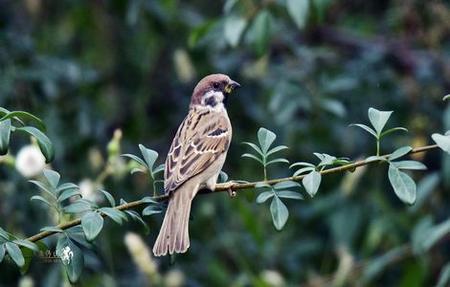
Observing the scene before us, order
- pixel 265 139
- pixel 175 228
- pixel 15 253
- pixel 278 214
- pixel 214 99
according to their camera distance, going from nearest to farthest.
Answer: pixel 15 253 < pixel 278 214 < pixel 265 139 < pixel 175 228 < pixel 214 99

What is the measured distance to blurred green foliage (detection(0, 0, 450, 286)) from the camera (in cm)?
723

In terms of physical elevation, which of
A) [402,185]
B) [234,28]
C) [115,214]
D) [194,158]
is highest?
[234,28]

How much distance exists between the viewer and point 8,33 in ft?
23.7

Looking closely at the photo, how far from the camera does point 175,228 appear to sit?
456 cm

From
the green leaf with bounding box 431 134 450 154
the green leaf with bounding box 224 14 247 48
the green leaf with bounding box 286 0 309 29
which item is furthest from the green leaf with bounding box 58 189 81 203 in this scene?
the green leaf with bounding box 224 14 247 48

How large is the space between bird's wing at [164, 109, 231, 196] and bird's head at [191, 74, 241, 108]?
7cm

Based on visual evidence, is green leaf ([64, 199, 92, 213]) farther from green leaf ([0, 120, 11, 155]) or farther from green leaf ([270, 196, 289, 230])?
green leaf ([270, 196, 289, 230])

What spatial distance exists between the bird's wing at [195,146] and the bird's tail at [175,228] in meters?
0.06

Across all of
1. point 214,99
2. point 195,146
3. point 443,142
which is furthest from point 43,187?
point 214,99

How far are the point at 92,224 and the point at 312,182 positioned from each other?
2.37 ft

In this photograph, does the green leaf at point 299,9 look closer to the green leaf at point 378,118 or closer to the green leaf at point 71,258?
the green leaf at point 378,118

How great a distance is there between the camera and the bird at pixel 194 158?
4.57 metres

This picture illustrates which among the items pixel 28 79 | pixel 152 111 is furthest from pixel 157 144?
pixel 28 79

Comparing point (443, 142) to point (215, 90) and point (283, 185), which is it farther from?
point (215, 90)
